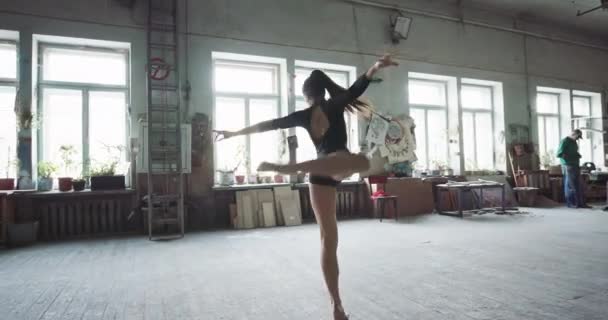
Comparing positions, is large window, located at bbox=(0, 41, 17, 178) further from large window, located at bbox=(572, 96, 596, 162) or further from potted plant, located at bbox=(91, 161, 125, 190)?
large window, located at bbox=(572, 96, 596, 162)

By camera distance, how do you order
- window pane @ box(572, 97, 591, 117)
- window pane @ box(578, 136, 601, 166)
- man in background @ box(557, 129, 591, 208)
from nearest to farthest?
1. man in background @ box(557, 129, 591, 208)
2. window pane @ box(572, 97, 591, 117)
3. window pane @ box(578, 136, 601, 166)

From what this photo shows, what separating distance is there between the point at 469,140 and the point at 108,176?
8.18 metres

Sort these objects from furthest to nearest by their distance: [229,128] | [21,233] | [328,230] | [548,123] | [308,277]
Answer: [548,123]
[229,128]
[21,233]
[308,277]
[328,230]

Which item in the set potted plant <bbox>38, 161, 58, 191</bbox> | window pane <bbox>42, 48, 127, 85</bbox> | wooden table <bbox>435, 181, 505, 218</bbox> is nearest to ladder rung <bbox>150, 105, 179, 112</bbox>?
window pane <bbox>42, 48, 127, 85</bbox>

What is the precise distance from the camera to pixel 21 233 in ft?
16.8

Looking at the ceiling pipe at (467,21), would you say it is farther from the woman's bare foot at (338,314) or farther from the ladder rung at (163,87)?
the woman's bare foot at (338,314)

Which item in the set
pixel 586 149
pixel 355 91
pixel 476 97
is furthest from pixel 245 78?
pixel 586 149

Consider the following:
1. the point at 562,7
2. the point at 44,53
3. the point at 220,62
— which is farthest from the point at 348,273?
the point at 562,7

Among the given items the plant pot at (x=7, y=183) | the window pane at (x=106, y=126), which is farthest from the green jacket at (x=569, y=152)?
the plant pot at (x=7, y=183)

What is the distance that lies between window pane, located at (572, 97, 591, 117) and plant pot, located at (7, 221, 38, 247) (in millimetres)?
13216

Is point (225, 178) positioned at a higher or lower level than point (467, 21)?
lower

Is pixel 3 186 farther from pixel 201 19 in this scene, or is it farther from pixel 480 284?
pixel 480 284

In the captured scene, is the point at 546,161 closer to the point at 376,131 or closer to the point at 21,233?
the point at 376,131

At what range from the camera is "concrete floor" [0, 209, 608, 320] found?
2.45 m
